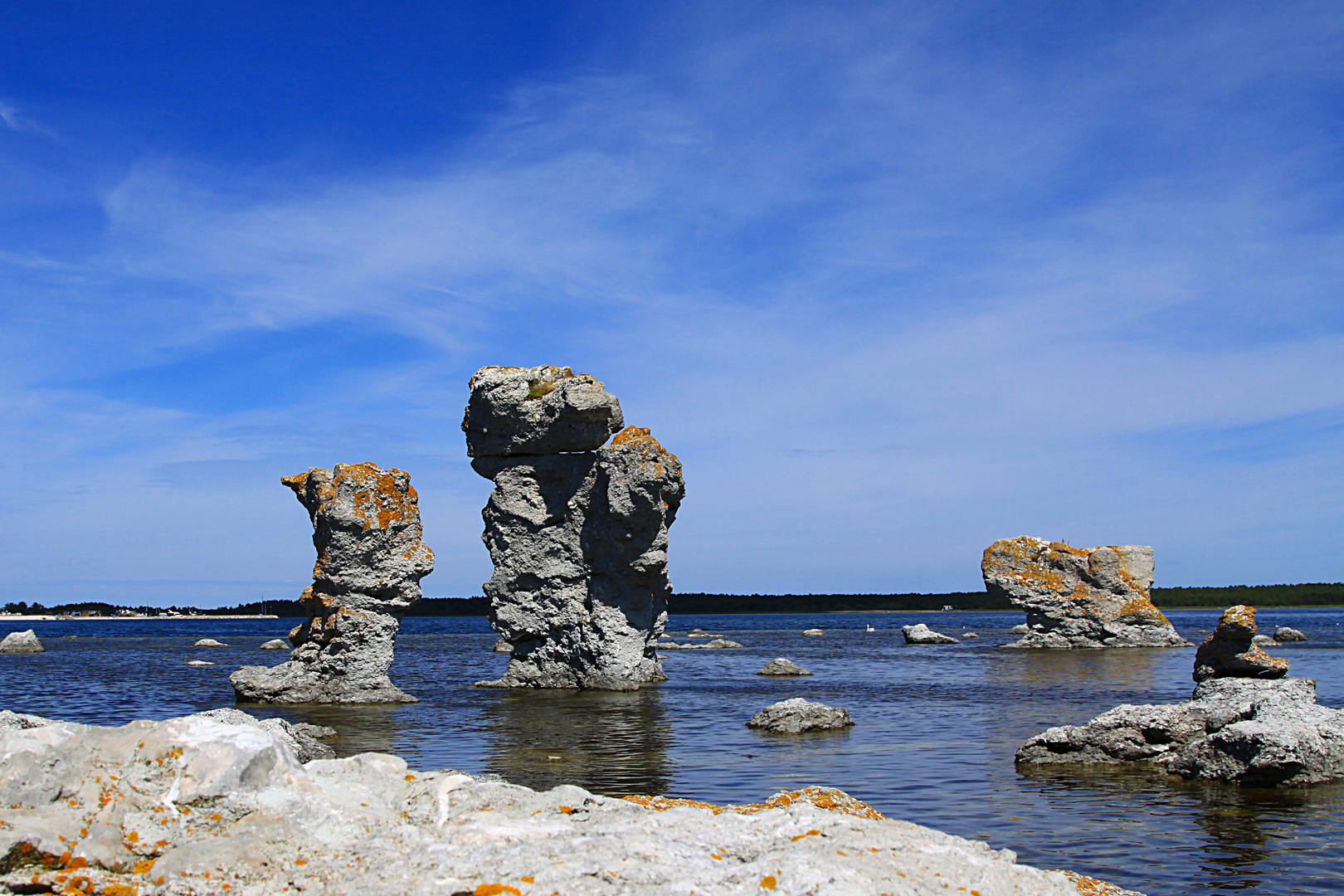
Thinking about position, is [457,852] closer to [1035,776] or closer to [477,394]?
[1035,776]

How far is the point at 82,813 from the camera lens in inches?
222

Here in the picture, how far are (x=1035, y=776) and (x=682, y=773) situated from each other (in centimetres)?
526

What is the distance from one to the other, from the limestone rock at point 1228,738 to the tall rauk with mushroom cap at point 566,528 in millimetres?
15692

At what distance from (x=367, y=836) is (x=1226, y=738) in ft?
43.8

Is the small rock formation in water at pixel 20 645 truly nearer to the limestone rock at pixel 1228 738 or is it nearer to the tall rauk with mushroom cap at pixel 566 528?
the tall rauk with mushroom cap at pixel 566 528

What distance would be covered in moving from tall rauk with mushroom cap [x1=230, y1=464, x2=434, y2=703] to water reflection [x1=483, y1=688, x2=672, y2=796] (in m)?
3.53

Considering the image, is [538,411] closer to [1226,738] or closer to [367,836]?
[1226,738]

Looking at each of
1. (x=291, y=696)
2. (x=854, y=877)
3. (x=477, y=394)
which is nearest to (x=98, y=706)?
(x=291, y=696)

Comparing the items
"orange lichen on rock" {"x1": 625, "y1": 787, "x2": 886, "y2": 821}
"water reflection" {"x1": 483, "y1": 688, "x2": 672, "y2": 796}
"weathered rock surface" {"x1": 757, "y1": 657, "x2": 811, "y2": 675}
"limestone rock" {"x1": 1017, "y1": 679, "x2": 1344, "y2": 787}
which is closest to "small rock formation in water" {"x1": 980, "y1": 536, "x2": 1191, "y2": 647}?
"weathered rock surface" {"x1": 757, "y1": 657, "x2": 811, "y2": 675}

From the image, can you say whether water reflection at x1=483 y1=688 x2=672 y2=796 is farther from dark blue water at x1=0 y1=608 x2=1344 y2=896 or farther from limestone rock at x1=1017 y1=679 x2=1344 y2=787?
limestone rock at x1=1017 y1=679 x2=1344 y2=787

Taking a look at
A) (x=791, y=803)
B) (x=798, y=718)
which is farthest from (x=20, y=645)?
(x=791, y=803)

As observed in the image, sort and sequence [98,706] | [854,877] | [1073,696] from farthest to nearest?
[1073,696] < [98,706] < [854,877]

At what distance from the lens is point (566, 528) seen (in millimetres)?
31750

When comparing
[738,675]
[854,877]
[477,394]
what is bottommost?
[738,675]
